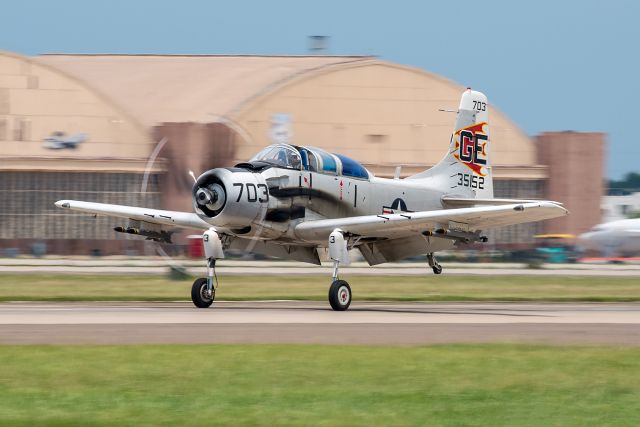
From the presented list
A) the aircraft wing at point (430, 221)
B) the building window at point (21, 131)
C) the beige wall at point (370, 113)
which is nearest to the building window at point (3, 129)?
the building window at point (21, 131)

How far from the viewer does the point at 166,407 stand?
10.4 meters

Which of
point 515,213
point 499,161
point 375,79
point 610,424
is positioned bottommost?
point 610,424

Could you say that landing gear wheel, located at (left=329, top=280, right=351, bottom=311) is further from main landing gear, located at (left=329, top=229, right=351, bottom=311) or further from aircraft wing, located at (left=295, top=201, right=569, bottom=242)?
aircraft wing, located at (left=295, top=201, right=569, bottom=242)

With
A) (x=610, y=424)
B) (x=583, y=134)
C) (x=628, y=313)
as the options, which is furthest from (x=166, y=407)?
(x=583, y=134)

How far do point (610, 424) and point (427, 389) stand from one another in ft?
7.13

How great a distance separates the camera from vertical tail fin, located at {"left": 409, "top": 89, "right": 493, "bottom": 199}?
90.8 feet

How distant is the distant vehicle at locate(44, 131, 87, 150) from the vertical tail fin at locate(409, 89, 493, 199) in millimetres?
49974

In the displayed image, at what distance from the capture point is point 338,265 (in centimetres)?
2256

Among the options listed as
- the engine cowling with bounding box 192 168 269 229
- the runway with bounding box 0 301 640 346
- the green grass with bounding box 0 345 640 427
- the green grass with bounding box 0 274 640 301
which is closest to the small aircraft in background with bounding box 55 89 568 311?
the engine cowling with bounding box 192 168 269 229

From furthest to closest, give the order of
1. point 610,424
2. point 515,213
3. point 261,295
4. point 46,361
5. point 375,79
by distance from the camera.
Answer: point 375,79 < point 261,295 < point 515,213 < point 46,361 < point 610,424

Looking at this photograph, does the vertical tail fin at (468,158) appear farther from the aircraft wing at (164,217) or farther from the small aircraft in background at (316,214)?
the aircraft wing at (164,217)

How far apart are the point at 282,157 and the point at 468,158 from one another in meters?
6.89

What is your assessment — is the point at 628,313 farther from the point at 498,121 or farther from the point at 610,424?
the point at 498,121

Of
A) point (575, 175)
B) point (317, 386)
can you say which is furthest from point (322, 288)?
point (575, 175)
